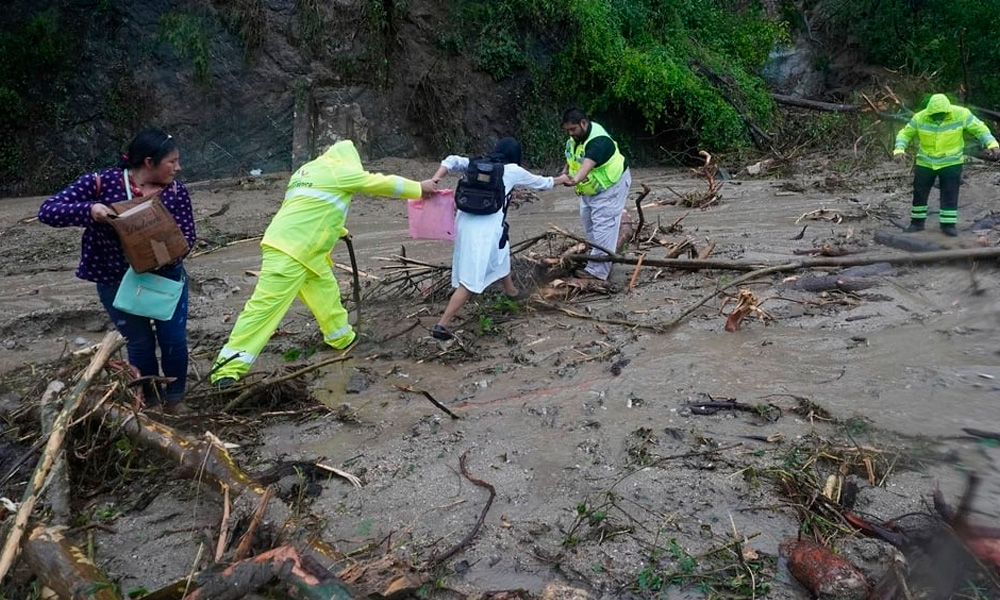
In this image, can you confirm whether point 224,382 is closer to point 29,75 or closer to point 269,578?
point 269,578

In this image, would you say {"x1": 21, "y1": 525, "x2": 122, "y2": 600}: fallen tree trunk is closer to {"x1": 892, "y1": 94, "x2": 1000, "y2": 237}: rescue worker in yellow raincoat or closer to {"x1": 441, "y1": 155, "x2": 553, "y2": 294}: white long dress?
{"x1": 441, "y1": 155, "x2": 553, "y2": 294}: white long dress

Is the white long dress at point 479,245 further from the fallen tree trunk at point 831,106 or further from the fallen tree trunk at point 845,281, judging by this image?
the fallen tree trunk at point 831,106

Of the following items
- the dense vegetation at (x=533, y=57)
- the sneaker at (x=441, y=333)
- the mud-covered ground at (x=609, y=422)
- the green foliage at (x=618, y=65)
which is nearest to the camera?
the mud-covered ground at (x=609, y=422)

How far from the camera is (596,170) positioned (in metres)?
7.29

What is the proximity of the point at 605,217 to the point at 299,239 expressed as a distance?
3.18 m

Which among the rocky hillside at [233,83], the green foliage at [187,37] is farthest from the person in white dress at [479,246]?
the green foliage at [187,37]

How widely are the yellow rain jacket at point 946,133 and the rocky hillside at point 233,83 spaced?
8779 millimetres

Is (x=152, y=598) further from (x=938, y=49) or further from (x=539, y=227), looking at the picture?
(x=938, y=49)

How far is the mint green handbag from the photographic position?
4336 mm

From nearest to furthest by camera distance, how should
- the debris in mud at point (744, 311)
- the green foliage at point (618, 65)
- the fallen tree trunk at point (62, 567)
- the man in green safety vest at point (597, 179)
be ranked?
1. the fallen tree trunk at point (62, 567)
2. the debris in mud at point (744, 311)
3. the man in green safety vest at point (597, 179)
4. the green foliage at point (618, 65)

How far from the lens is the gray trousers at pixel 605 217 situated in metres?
7.43

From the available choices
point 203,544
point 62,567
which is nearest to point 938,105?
point 203,544

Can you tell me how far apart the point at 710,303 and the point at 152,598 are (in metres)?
4.98

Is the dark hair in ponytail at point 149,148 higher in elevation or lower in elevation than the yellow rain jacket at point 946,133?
higher
